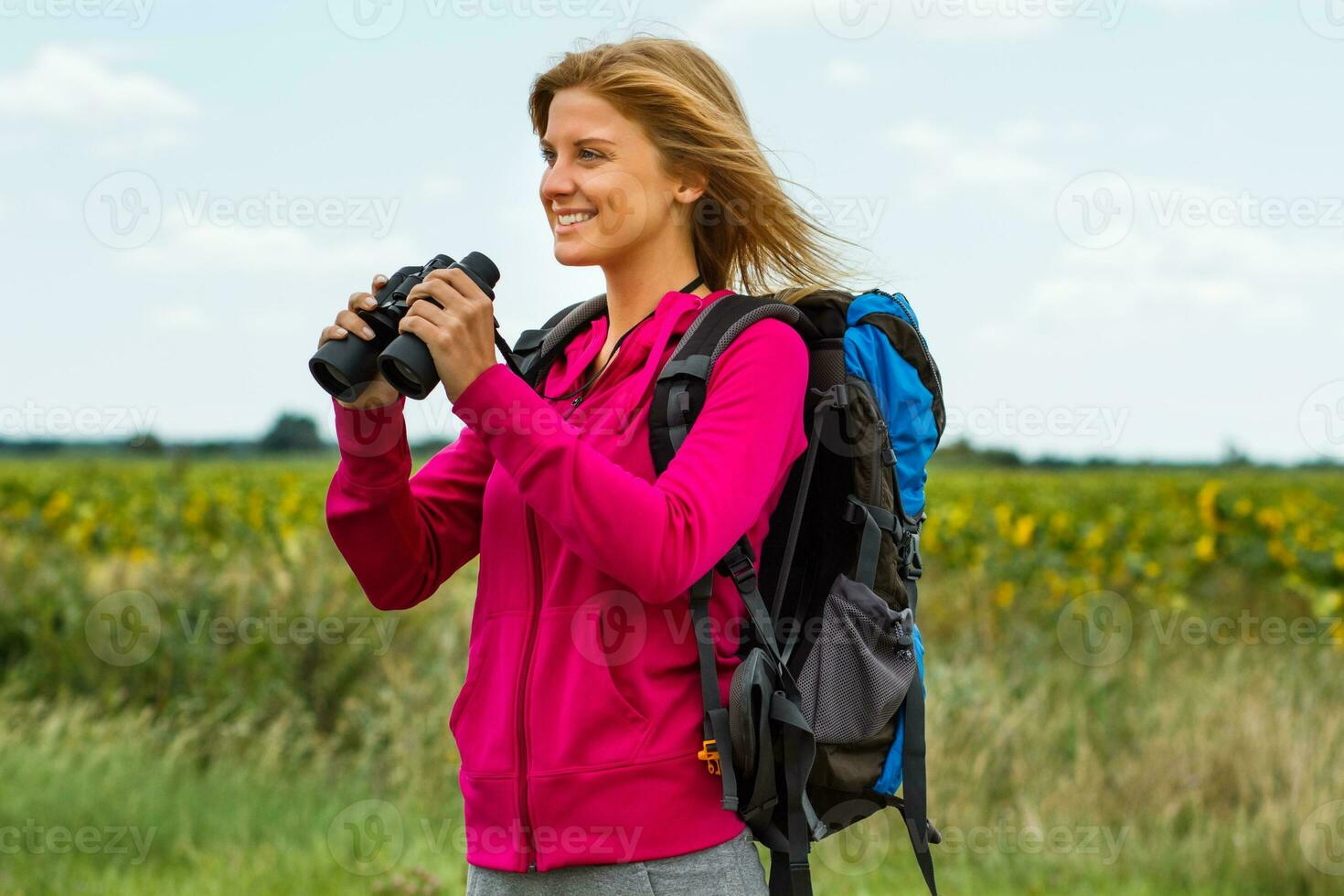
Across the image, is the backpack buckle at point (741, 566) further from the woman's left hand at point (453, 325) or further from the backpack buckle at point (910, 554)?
the woman's left hand at point (453, 325)

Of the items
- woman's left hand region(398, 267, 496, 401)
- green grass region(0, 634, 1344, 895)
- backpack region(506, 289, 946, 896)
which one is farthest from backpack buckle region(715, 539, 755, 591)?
green grass region(0, 634, 1344, 895)

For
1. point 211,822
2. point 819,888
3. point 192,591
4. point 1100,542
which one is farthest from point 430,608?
point 1100,542

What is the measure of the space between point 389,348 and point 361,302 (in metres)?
0.17

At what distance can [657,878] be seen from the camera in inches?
71.3

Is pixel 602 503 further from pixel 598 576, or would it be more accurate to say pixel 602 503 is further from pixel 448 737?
pixel 448 737

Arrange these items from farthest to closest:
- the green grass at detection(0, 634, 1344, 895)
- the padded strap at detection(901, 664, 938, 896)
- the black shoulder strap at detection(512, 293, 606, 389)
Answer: the green grass at detection(0, 634, 1344, 895)
the black shoulder strap at detection(512, 293, 606, 389)
the padded strap at detection(901, 664, 938, 896)

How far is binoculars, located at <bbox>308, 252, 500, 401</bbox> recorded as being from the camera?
176 centimetres

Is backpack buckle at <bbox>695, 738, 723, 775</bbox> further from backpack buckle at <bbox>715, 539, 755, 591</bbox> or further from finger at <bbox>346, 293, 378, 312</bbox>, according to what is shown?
finger at <bbox>346, 293, 378, 312</bbox>

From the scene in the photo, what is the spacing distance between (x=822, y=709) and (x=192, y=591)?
5.15 meters

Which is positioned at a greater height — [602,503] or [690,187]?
[690,187]

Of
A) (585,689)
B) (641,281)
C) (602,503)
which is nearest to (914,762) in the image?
(585,689)

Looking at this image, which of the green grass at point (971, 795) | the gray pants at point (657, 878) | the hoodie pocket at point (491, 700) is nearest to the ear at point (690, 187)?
the hoodie pocket at point (491, 700)

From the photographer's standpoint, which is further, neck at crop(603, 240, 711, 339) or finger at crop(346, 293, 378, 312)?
neck at crop(603, 240, 711, 339)

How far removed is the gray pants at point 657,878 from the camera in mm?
1810
